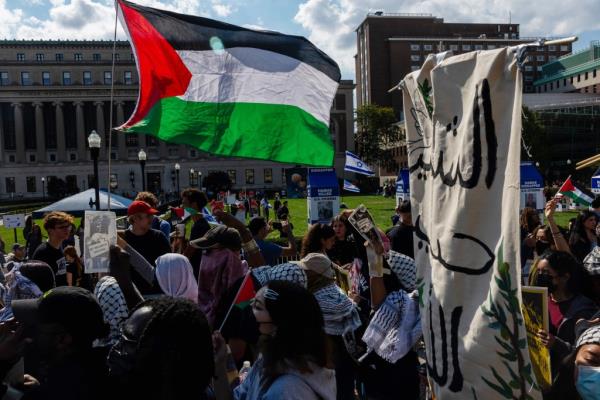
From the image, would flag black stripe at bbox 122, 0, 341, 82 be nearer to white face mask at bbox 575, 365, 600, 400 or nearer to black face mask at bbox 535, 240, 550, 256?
black face mask at bbox 535, 240, 550, 256

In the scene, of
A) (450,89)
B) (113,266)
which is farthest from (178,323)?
(113,266)

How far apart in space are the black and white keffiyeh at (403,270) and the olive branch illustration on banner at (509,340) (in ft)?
5.22

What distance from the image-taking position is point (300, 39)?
5949 mm

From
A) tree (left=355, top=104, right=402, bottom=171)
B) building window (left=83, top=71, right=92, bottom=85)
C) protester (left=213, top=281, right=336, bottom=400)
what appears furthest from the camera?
building window (left=83, top=71, right=92, bottom=85)

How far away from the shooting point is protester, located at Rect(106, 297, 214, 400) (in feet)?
7.14

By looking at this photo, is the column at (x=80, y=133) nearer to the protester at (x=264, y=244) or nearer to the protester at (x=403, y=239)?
the protester at (x=264, y=244)

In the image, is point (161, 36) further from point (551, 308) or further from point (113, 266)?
point (551, 308)

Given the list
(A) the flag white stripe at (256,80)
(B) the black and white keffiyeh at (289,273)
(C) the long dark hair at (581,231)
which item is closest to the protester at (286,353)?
(B) the black and white keffiyeh at (289,273)

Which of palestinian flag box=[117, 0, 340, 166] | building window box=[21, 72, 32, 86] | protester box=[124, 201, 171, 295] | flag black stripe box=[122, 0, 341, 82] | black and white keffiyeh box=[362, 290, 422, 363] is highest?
building window box=[21, 72, 32, 86]

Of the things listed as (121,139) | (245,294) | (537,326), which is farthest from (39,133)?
(537,326)

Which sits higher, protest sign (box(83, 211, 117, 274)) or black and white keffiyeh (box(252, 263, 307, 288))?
protest sign (box(83, 211, 117, 274))

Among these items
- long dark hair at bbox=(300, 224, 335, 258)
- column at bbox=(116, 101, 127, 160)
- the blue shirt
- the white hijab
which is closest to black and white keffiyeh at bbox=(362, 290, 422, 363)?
the white hijab

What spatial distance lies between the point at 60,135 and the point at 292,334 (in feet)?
312

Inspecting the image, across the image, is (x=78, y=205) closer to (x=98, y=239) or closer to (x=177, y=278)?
(x=98, y=239)
